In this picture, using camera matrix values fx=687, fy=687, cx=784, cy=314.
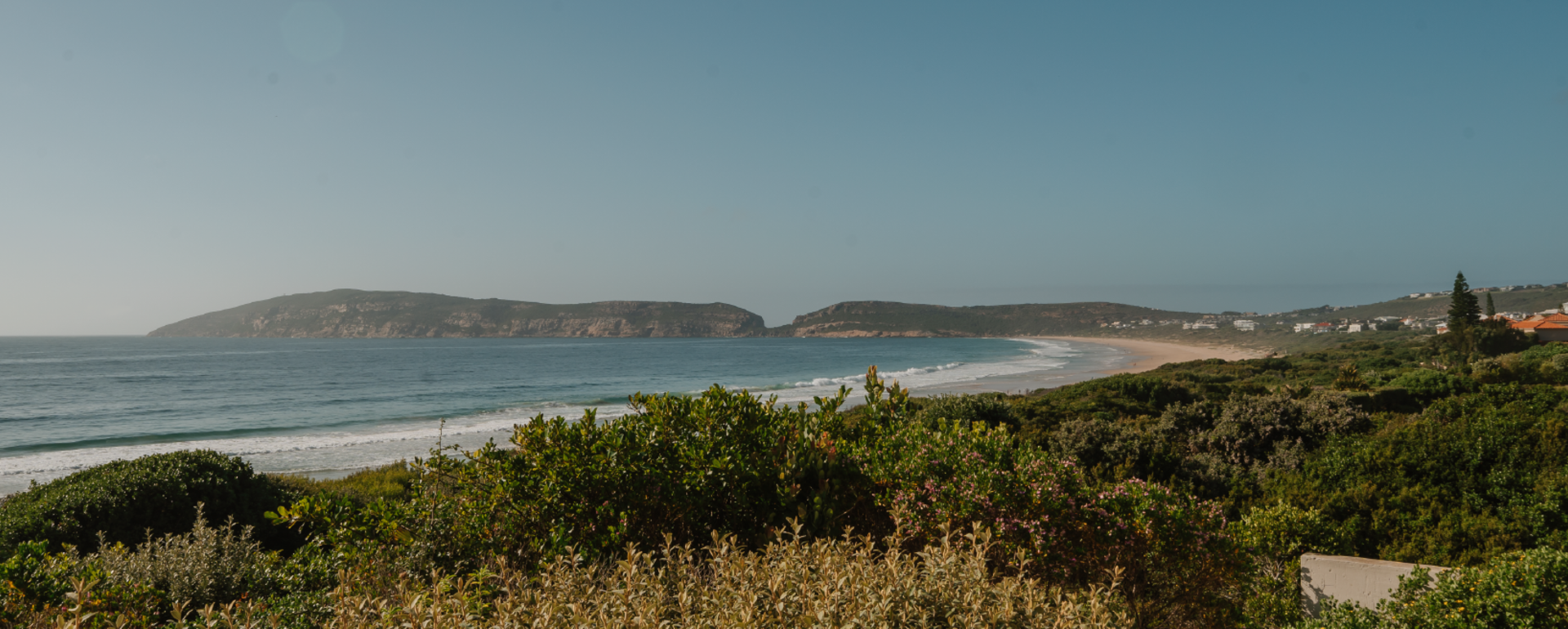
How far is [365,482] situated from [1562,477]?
59.8 feet

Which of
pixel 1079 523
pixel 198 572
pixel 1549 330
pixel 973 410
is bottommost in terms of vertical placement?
pixel 1549 330

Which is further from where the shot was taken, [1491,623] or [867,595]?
[1491,623]

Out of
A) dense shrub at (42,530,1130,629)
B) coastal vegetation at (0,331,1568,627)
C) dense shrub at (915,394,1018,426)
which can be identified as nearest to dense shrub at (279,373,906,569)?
coastal vegetation at (0,331,1568,627)

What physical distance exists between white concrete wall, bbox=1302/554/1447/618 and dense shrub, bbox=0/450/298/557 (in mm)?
9846

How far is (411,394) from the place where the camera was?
4184 cm

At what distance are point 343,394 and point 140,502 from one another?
40.3m

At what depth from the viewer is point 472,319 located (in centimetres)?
17962

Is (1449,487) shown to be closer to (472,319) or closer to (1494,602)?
(1494,602)

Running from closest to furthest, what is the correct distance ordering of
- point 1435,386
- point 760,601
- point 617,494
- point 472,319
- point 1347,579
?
point 760,601, point 617,494, point 1347,579, point 1435,386, point 472,319

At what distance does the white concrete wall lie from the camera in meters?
4.86

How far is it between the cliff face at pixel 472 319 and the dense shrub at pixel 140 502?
179 m

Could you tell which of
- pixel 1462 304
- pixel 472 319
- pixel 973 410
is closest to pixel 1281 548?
pixel 973 410

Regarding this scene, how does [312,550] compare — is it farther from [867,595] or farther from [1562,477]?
[1562,477]

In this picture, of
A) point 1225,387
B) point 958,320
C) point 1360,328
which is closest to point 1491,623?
point 1225,387
